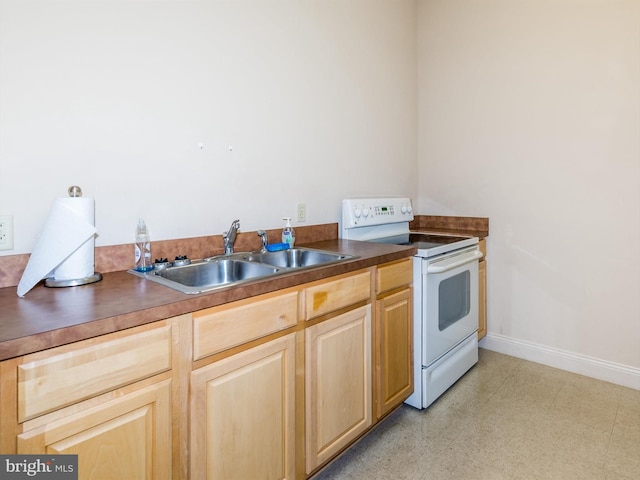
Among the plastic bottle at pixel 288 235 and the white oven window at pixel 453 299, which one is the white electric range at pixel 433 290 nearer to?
the white oven window at pixel 453 299

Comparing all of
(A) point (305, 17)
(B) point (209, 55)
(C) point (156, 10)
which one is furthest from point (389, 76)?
A: (C) point (156, 10)

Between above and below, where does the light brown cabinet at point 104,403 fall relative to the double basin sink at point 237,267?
below

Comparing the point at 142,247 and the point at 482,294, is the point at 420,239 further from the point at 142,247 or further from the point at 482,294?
the point at 142,247

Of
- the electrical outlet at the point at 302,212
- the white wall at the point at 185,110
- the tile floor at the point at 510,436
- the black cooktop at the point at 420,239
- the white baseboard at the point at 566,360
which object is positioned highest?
the white wall at the point at 185,110

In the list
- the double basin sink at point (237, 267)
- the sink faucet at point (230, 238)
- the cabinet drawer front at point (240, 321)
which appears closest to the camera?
the cabinet drawer front at point (240, 321)

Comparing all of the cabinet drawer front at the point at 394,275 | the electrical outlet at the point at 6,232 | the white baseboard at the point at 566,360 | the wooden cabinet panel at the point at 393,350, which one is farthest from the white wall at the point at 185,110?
the white baseboard at the point at 566,360

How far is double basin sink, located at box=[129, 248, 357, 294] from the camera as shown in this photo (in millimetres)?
1416

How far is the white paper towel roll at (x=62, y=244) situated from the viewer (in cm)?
112

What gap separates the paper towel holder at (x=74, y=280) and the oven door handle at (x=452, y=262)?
152 centimetres

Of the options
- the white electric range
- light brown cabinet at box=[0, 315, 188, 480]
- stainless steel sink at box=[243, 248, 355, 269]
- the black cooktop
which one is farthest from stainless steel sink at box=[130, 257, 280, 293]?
the black cooktop

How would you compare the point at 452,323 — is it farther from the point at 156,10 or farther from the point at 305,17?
the point at 156,10

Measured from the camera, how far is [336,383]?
154 centimetres

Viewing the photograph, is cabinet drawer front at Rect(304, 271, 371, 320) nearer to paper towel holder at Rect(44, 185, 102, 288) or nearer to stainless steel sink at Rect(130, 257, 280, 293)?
stainless steel sink at Rect(130, 257, 280, 293)

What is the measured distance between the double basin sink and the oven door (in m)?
0.61
